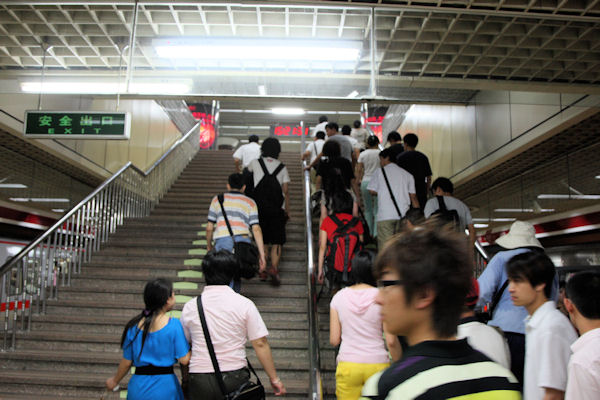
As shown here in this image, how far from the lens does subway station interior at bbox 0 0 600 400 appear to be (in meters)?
4.86

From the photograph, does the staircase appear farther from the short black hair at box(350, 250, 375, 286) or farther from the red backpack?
the short black hair at box(350, 250, 375, 286)

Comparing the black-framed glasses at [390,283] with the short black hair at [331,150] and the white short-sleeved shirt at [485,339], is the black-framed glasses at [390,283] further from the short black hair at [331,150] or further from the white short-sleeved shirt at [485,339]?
the short black hair at [331,150]

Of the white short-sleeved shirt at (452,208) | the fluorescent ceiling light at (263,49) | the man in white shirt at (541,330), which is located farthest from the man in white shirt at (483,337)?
the fluorescent ceiling light at (263,49)

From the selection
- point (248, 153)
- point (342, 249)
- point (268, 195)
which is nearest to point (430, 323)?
point (342, 249)

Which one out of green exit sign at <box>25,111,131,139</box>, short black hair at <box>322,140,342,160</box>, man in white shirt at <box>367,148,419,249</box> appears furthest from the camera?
green exit sign at <box>25,111,131,139</box>

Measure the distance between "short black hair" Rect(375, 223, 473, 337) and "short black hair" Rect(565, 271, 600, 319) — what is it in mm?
1275

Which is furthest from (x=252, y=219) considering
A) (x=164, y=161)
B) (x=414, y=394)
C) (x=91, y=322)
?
(x=164, y=161)

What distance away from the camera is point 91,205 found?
7.12m

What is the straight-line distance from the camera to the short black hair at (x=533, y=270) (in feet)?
7.72

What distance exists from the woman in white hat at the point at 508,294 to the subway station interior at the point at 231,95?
1423mm

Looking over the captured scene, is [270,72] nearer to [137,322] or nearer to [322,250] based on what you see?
[322,250]

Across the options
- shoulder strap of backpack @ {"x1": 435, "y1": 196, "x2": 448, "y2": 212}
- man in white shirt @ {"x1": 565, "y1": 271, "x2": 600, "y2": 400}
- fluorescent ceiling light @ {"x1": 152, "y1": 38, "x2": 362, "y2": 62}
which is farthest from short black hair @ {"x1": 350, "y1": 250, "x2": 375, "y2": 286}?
fluorescent ceiling light @ {"x1": 152, "y1": 38, "x2": 362, "y2": 62}

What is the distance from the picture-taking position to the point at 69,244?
653 centimetres

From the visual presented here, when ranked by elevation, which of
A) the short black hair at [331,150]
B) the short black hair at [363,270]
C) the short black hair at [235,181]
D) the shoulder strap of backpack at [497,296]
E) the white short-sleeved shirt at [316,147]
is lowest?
the shoulder strap of backpack at [497,296]
